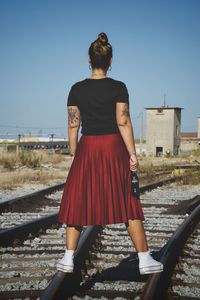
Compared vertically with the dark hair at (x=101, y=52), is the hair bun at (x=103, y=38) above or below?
above

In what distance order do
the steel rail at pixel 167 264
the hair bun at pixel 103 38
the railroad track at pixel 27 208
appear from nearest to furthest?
the steel rail at pixel 167 264, the hair bun at pixel 103 38, the railroad track at pixel 27 208

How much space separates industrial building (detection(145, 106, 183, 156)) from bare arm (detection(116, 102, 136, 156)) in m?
44.0

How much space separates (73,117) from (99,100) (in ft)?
0.91

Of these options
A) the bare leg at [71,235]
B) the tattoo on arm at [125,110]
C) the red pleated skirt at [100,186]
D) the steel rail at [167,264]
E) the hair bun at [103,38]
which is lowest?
the steel rail at [167,264]

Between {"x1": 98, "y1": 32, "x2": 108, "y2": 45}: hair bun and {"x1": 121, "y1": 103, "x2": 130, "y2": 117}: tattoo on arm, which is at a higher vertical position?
{"x1": 98, "y1": 32, "x2": 108, "y2": 45}: hair bun

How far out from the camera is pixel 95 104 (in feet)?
10.8

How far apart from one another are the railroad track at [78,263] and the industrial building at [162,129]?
41631mm

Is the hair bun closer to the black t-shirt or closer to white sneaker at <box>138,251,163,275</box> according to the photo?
the black t-shirt

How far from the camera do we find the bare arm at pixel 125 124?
3.27 metres

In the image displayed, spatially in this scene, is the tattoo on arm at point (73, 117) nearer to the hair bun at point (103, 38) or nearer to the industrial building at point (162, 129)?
the hair bun at point (103, 38)

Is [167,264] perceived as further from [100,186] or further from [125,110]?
[125,110]

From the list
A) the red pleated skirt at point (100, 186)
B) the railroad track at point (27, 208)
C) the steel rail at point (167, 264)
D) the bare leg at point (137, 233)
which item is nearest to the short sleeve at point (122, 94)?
the red pleated skirt at point (100, 186)

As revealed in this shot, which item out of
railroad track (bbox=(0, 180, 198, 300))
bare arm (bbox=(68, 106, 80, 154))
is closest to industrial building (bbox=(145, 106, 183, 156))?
railroad track (bbox=(0, 180, 198, 300))

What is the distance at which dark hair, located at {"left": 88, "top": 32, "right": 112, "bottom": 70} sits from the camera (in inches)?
132
